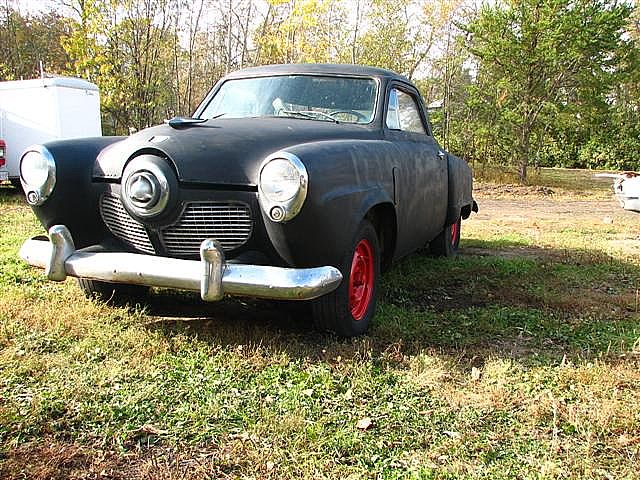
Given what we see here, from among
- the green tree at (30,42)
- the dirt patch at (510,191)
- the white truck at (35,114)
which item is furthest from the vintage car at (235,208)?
the green tree at (30,42)

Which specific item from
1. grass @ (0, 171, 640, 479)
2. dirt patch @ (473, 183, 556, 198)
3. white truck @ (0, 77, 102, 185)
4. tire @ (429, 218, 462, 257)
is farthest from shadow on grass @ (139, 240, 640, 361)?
dirt patch @ (473, 183, 556, 198)

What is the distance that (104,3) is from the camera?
52.6 feet

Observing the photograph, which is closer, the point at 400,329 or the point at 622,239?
the point at 400,329

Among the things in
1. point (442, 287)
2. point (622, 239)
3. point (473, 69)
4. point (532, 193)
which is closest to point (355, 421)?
point (442, 287)

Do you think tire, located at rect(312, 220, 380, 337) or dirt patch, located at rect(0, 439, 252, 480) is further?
tire, located at rect(312, 220, 380, 337)

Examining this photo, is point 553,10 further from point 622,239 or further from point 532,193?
point 622,239

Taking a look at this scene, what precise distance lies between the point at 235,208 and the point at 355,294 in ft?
3.28

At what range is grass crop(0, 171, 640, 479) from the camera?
2.38 metres

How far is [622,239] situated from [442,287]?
3932mm

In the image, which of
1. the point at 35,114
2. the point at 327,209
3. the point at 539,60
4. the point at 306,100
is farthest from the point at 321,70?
the point at 539,60

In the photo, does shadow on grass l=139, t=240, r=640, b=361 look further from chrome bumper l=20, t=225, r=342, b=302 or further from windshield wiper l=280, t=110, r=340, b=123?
windshield wiper l=280, t=110, r=340, b=123

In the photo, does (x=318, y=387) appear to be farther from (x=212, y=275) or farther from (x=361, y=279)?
(x=361, y=279)

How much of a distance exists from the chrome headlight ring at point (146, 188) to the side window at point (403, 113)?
1.92m

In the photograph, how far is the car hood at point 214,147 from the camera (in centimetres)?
323
